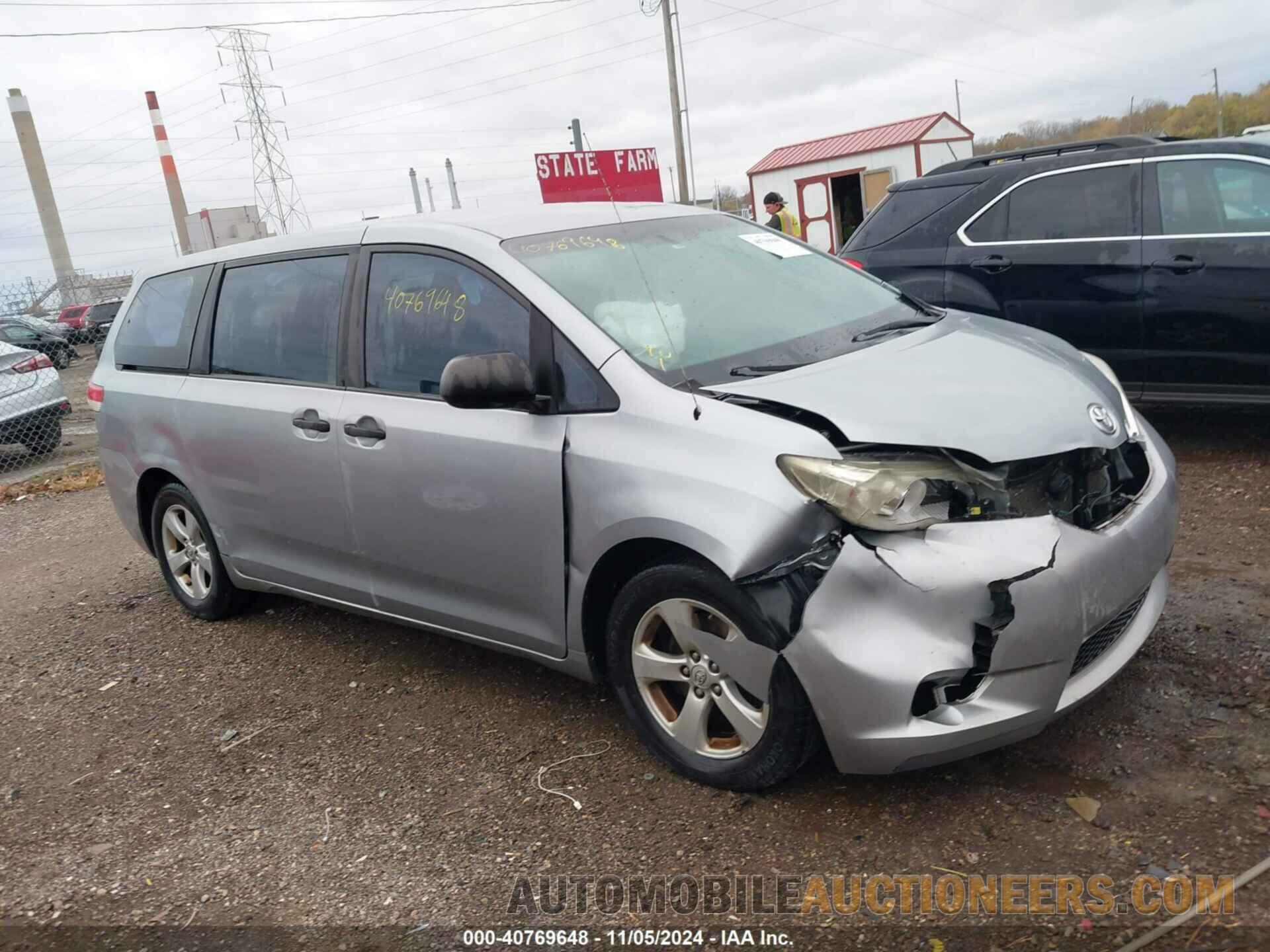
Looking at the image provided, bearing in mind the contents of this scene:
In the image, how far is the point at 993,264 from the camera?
21.2ft

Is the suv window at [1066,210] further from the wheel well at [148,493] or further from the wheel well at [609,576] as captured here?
the wheel well at [148,493]

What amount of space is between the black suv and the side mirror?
4.11 m

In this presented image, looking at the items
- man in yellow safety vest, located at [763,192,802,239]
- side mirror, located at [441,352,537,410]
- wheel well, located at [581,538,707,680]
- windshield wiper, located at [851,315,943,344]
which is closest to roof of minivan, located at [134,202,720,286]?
side mirror, located at [441,352,537,410]

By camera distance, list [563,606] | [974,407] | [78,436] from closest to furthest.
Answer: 1. [974,407]
2. [563,606]
3. [78,436]

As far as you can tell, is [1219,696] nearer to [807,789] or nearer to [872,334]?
[807,789]

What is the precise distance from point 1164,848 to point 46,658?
5000mm

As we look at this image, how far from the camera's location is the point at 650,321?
3451 mm

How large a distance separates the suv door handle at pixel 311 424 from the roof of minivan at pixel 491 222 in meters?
0.71

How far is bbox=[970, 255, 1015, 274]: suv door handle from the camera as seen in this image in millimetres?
6402

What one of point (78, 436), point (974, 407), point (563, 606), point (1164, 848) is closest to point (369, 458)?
point (563, 606)

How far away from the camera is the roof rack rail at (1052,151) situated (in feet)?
20.7

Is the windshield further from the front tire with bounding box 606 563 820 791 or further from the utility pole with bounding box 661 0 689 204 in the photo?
the utility pole with bounding box 661 0 689 204

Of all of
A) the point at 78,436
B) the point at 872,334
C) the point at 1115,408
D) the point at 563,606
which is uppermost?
the point at 872,334

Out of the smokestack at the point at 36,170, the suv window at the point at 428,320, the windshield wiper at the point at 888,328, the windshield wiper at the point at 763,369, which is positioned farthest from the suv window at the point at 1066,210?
the smokestack at the point at 36,170
